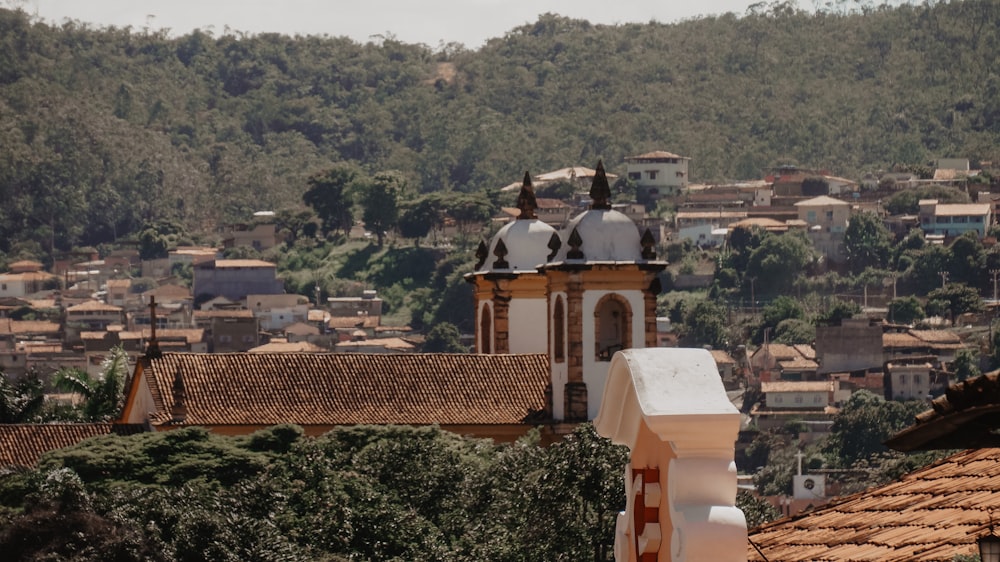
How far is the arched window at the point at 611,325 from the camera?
3811 cm

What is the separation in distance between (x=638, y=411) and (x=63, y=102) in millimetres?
178399

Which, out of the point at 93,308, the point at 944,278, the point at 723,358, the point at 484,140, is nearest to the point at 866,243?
the point at 944,278

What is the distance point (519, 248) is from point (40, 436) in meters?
9.18

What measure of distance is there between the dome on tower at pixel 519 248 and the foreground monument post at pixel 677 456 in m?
32.7

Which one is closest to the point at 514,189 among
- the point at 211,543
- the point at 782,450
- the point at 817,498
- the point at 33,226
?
the point at 33,226

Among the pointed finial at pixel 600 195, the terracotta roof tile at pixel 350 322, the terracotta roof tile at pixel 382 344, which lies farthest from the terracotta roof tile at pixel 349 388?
the terracotta roof tile at pixel 350 322

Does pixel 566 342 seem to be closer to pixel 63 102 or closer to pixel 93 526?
pixel 93 526

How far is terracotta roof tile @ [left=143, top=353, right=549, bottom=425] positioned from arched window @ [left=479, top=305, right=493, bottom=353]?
10.4 feet

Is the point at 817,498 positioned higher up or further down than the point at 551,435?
further down

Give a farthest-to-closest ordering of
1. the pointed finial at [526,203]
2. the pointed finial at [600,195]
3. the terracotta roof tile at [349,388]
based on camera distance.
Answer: the pointed finial at [526,203], the pointed finial at [600,195], the terracotta roof tile at [349,388]

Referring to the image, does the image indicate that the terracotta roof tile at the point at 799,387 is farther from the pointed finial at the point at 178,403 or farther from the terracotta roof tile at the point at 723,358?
the pointed finial at the point at 178,403

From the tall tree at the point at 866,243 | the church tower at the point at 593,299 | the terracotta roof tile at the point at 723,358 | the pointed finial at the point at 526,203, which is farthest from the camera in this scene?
the tall tree at the point at 866,243

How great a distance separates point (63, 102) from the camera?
183 meters

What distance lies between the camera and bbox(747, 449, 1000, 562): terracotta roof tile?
7.91 meters
